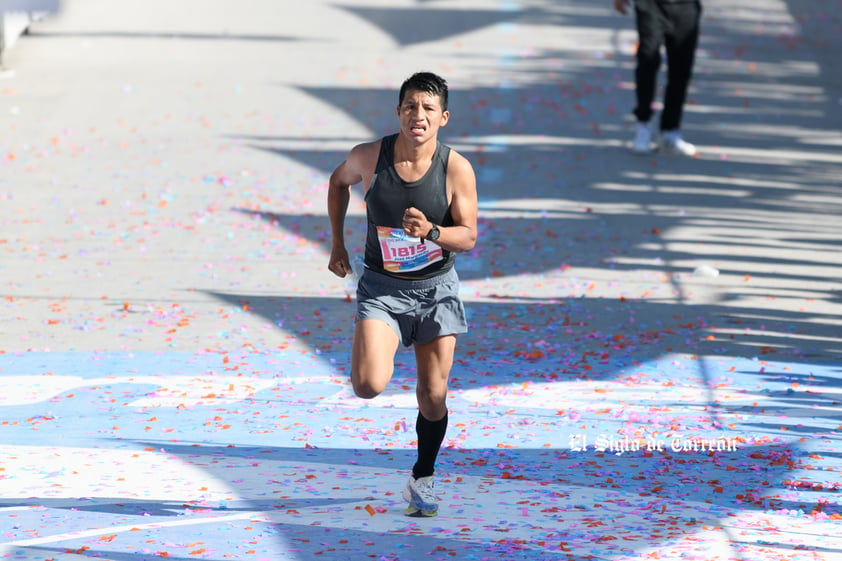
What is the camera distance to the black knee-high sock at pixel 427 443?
5.96 meters

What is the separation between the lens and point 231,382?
8078 millimetres

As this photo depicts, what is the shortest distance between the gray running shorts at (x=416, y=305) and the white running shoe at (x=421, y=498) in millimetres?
576

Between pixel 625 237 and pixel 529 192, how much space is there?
1.76 metres

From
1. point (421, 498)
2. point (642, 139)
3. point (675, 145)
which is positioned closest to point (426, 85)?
point (421, 498)

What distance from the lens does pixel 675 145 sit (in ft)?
47.9

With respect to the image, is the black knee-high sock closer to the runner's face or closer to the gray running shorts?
the gray running shorts

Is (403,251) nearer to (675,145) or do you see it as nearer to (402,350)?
(402,350)

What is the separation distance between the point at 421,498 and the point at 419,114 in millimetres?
1539

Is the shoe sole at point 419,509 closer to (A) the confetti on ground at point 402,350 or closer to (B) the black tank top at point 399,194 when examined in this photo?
(A) the confetti on ground at point 402,350

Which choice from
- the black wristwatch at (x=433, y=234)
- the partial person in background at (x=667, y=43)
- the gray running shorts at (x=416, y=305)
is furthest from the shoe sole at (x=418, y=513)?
the partial person in background at (x=667, y=43)

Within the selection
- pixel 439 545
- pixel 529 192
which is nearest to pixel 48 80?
pixel 529 192

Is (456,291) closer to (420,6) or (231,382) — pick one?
(231,382)

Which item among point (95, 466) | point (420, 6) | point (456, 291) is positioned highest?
point (456, 291)

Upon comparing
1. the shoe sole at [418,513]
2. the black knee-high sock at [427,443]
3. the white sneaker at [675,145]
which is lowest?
the white sneaker at [675,145]
